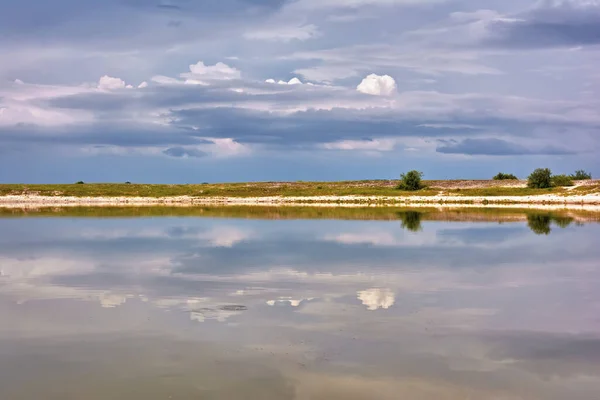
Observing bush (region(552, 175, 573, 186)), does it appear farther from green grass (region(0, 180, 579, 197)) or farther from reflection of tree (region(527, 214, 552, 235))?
reflection of tree (region(527, 214, 552, 235))

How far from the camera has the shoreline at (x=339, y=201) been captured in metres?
79.6

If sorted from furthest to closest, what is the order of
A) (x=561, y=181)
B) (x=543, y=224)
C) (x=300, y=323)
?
1. (x=561, y=181)
2. (x=543, y=224)
3. (x=300, y=323)

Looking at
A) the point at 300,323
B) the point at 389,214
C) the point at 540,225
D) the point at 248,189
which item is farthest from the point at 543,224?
the point at 248,189

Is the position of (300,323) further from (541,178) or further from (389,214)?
(541,178)

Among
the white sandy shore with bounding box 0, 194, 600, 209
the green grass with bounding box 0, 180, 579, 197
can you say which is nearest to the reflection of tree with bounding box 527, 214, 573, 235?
the white sandy shore with bounding box 0, 194, 600, 209

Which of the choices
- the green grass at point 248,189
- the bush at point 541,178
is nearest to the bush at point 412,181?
the green grass at point 248,189

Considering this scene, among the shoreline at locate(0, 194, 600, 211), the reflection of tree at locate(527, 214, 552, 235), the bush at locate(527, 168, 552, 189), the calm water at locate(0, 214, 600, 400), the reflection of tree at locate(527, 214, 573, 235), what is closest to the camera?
the calm water at locate(0, 214, 600, 400)

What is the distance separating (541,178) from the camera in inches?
3738

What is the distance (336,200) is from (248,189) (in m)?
24.6

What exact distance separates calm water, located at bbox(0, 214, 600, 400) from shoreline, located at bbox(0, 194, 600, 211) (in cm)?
5096

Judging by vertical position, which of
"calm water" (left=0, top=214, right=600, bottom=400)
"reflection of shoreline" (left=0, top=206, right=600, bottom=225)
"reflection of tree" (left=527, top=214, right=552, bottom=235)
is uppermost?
"reflection of shoreline" (left=0, top=206, right=600, bottom=225)

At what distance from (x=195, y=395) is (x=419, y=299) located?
8.50 meters

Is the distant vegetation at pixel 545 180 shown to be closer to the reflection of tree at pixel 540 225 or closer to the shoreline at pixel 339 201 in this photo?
the shoreline at pixel 339 201

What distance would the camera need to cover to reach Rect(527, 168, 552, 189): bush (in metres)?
94.6
